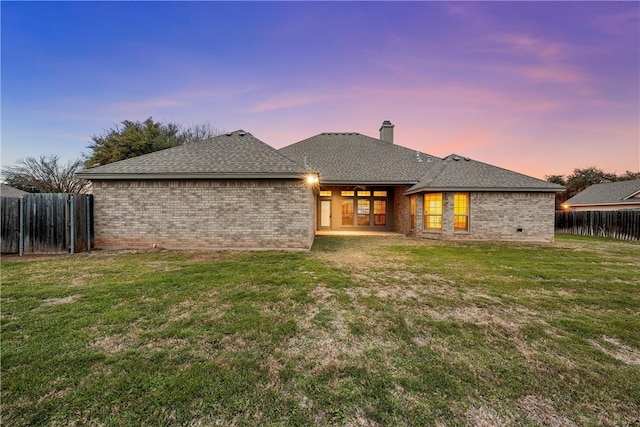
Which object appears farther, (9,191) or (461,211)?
(9,191)

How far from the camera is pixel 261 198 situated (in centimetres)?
878

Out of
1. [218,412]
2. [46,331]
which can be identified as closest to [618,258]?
[218,412]

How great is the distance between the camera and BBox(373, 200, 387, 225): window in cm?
1647

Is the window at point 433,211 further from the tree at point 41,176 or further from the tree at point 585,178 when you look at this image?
the tree at point 585,178

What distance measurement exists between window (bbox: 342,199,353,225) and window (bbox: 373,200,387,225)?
5.04 ft

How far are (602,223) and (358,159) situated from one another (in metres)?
14.5

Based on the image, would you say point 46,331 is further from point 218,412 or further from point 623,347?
point 623,347

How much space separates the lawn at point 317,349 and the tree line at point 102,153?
37.5 ft

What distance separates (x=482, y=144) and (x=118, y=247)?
2361 cm

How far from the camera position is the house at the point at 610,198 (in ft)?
66.9

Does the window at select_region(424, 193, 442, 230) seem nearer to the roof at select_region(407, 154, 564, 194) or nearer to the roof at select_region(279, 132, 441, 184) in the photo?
the roof at select_region(407, 154, 564, 194)

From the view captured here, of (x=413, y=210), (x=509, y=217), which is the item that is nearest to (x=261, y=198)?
(x=413, y=210)

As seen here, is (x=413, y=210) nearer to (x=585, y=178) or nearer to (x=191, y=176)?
(x=191, y=176)

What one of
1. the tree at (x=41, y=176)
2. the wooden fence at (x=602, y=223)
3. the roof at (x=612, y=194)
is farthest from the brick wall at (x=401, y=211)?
the tree at (x=41, y=176)
